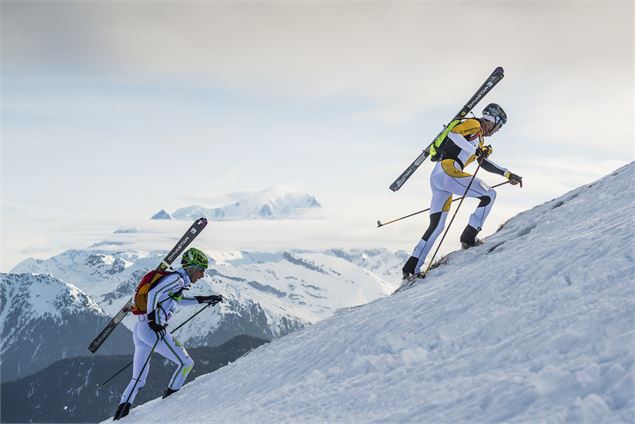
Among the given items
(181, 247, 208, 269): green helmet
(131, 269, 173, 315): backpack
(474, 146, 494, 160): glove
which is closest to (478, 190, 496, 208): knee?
(474, 146, 494, 160): glove

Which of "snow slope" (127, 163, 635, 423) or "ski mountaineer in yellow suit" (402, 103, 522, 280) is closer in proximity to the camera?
"snow slope" (127, 163, 635, 423)

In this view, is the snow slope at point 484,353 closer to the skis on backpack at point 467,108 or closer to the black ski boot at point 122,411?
the black ski boot at point 122,411

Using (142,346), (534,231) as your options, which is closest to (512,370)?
(534,231)

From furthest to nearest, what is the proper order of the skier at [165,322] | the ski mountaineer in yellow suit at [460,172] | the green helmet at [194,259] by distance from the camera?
the ski mountaineer in yellow suit at [460,172] < the green helmet at [194,259] < the skier at [165,322]

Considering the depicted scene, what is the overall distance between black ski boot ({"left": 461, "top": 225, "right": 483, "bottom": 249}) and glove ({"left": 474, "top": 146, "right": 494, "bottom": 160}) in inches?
79.0

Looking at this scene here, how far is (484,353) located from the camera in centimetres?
826

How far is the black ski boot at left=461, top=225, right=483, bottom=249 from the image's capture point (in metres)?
16.7

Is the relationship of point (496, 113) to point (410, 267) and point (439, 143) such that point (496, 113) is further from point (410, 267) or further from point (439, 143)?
point (410, 267)

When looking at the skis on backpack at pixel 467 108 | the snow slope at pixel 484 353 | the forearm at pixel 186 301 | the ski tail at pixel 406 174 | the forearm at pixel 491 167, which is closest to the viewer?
the snow slope at pixel 484 353

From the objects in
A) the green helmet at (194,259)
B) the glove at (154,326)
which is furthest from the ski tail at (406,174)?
the glove at (154,326)

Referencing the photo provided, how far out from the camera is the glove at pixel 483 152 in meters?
15.7

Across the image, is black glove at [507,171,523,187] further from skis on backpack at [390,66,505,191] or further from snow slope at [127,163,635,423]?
skis on backpack at [390,66,505,191]

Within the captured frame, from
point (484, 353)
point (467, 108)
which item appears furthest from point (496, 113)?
point (484, 353)

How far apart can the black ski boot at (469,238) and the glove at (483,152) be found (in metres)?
2.01
